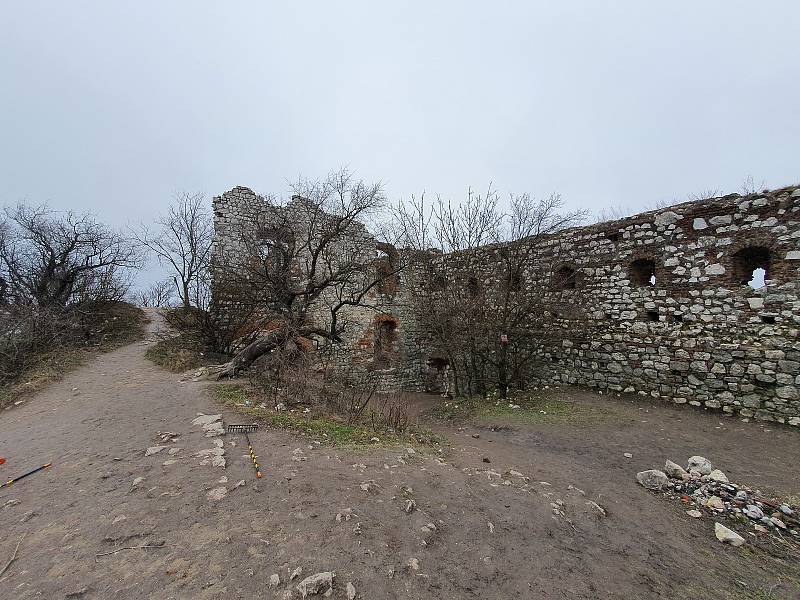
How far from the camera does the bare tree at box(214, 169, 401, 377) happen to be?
9.43 m

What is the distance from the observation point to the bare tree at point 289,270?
30.9 ft

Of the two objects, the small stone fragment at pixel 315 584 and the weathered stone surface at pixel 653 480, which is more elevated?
the small stone fragment at pixel 315 584

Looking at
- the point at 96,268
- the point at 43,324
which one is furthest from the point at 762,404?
the point at 96,268

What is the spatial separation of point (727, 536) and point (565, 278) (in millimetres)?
7415

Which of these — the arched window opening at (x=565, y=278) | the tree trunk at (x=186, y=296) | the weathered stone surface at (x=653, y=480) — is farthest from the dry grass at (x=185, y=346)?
the weathered stone surface at (x=653, y=480)

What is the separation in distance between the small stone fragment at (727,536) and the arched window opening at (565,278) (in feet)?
23.3

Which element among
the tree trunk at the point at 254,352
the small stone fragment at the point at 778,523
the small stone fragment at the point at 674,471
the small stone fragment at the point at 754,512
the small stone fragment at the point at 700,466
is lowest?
the small stone fragment at the point at 778,523

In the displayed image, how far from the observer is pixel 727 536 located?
3.51 metres

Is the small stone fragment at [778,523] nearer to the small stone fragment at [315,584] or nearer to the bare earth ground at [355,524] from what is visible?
the bare earth ground at [355,524]

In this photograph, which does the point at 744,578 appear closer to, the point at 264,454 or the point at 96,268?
the point at 264,454

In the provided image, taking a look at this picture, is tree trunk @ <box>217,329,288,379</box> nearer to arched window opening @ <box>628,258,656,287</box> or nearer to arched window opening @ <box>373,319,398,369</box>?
arched window opening @ <box>373,319,398,369</box>

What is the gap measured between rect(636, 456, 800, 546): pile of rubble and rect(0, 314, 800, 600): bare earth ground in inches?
8.8

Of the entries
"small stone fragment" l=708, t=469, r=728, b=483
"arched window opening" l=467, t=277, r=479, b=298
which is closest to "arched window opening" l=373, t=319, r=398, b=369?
"arched window opening" l=467, t=277, r=479, b=298

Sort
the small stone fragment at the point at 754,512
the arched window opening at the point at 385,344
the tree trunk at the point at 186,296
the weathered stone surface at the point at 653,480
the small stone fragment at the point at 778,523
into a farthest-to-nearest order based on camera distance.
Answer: the arched window opening at the point at 385,344, the tree trunk at the point at 186,296, the weathered stone surface at the point at 653,480, the small stone fragment at the point at 754,512, the small stone fragment at the point at 778,523
